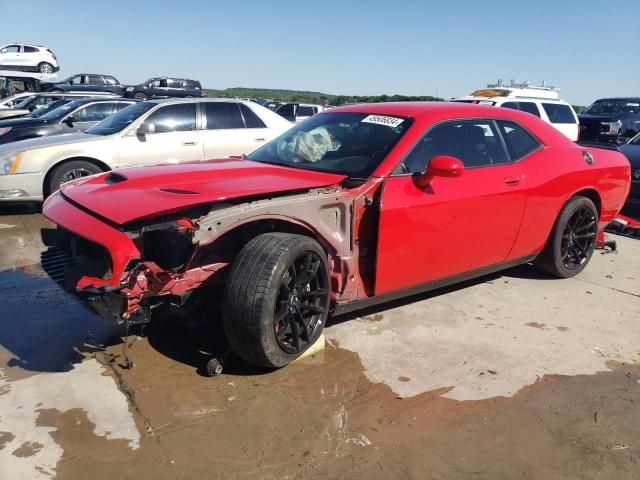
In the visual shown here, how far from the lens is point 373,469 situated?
248 cm

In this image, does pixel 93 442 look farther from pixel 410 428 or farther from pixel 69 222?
pixel 410 428

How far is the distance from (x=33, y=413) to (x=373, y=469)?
174 cm

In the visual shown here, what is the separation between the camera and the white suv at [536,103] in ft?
41.2

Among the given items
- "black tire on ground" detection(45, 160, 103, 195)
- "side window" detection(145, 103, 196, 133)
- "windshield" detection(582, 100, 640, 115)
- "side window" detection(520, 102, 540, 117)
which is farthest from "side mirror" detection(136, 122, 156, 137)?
"windshield" detection(582, 100, 640, 115)

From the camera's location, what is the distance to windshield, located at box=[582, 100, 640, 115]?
677 inches

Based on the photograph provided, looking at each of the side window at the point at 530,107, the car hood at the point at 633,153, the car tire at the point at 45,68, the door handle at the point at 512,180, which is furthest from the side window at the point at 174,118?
the car tire at the point at 45,68

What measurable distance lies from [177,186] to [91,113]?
961cm

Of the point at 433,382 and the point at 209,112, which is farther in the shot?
the point at 209,112

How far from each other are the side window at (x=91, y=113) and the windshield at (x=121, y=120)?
3.83m

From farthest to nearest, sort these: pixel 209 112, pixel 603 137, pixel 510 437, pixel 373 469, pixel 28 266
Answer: pixel 603 137, pixel 209 112, pixel 28 266, pixel 510 437, pixel 373 469

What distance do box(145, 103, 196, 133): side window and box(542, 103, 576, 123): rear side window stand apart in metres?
8.92

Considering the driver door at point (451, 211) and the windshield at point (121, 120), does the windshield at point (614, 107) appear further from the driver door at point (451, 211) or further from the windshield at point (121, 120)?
the driver door at point (451, 211)

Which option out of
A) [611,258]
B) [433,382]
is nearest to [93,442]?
[433,382]

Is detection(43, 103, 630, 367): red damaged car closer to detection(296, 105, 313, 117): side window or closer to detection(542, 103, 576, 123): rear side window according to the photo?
detection(542, 103, 576, 123): rear side window
